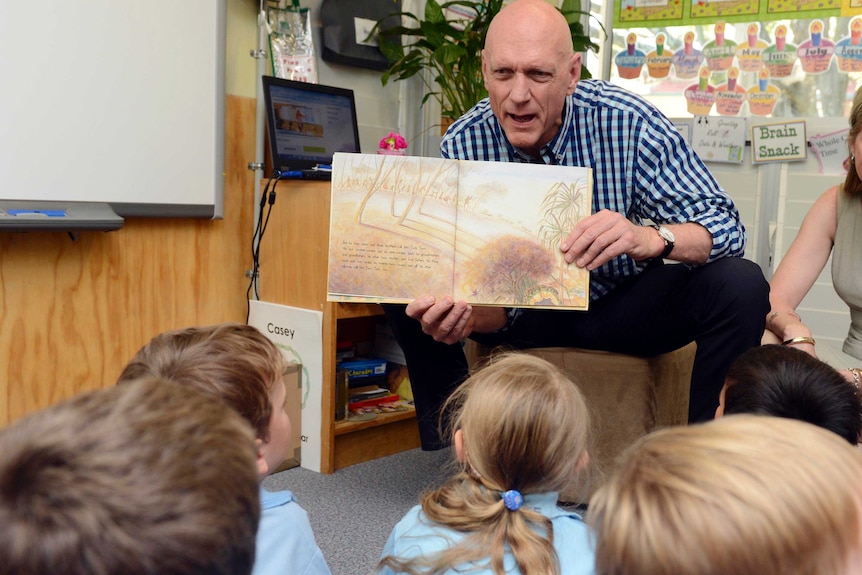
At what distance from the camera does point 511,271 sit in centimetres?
169

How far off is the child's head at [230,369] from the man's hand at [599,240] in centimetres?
68

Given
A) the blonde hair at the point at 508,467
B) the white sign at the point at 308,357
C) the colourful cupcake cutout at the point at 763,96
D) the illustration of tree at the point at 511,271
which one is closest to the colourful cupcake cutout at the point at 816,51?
the colourful cupcake cutout at the point at 763,96

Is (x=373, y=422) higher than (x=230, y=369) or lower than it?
lower

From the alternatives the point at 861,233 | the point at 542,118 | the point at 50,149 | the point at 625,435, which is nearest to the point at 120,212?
the point at 50,149

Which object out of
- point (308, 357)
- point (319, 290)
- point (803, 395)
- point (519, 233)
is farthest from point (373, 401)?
point (803, 395)

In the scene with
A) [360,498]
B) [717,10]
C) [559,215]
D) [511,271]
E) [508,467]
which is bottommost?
[360,498]

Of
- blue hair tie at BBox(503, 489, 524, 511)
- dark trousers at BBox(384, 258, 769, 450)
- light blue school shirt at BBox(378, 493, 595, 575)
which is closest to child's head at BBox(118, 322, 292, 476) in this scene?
light blue school shirt at BBox(378, 493, 595, 575)

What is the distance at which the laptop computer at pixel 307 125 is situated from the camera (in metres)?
2.52

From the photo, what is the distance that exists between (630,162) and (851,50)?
1.57 m

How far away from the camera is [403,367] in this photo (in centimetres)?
277

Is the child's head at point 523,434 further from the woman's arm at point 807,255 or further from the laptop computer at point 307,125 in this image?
the laptop computer at point 307,125

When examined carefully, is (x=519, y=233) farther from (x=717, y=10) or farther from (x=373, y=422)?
(x=717, y=10)

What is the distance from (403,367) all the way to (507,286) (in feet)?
3.73

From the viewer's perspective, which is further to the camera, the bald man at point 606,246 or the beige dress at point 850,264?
the beige dress at point 850,264
